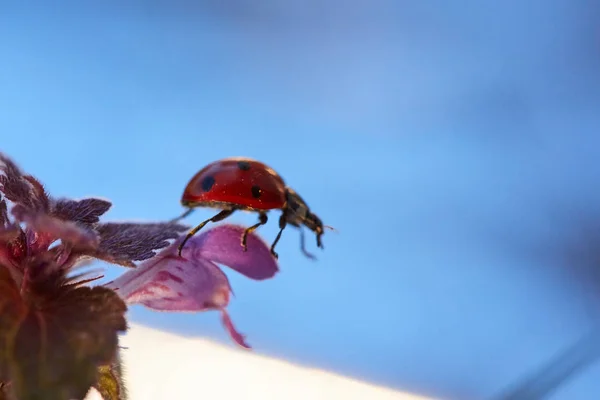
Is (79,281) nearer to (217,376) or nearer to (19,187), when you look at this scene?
(19,187)

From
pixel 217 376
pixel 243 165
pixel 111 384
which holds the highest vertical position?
pixel 243 165

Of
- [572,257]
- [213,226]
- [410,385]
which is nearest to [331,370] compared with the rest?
[410,385]

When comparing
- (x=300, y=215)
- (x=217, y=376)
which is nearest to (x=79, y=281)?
(x=300, y=215)

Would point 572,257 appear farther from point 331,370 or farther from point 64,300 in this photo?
point 64,300

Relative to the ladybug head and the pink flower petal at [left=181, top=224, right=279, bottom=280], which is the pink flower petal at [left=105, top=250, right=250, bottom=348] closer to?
the pink flower petal at [left=181, top=224, right=279, bottom=280]

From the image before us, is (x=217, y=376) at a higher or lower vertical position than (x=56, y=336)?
lower

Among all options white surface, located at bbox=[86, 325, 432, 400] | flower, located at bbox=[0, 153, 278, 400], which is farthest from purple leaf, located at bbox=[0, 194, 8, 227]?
white surface, located at bbox=[86, 325, 432, 400]
